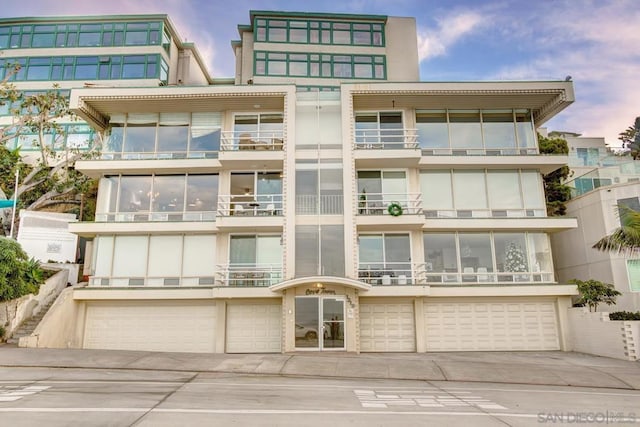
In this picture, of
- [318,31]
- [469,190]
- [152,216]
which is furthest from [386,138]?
[318,31]

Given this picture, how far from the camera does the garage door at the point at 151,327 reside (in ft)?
61.3

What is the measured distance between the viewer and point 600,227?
2127 centimetres

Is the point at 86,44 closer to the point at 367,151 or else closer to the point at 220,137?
the point at 220,137

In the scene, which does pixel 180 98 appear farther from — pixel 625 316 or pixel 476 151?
pixel 625 316

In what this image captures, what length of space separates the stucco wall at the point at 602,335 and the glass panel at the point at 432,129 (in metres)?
9.73

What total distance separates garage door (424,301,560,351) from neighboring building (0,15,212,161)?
26.9 m

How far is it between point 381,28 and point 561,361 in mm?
24040

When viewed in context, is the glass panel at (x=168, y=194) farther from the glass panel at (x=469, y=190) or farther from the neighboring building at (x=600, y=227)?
the neighboring building at (x=600, y=227)

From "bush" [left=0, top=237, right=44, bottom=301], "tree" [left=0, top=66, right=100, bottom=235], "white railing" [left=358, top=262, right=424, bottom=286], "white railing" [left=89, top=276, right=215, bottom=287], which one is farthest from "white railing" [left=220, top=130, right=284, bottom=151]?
"tree" [left=0, top=66, right=100, bottom=235]

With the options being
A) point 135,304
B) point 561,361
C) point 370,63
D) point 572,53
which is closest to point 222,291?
point 135,304

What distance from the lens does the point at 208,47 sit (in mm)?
39156

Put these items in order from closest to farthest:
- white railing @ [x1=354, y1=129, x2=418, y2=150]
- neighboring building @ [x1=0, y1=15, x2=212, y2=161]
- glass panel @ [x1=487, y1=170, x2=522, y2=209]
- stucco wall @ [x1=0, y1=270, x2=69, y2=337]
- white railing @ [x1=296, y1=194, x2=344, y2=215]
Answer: stucco wall @ [x1=0, y1=270, x2=69, y2=337] < white railing @ [x1=296, y1=194, x2=344, y2=215] < glass panel @ [x1=487, y1=170, x2=522, y2=209] < white railing @ [x1=354, y1=129, x2=418, y2=150] < neighboring building @ [x1=0, y1=15, x2=212, y2=161]

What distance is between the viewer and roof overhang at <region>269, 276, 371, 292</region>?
16891 mm

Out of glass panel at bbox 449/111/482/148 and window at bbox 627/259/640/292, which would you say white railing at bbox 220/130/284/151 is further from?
window at bbox 627/259/640/292
